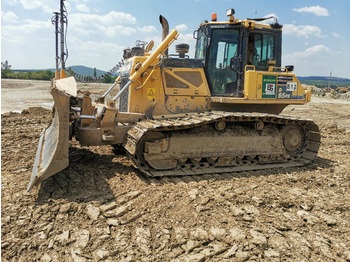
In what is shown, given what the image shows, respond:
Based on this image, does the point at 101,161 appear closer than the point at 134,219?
No

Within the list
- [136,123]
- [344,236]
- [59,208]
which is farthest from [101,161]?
[344,236]

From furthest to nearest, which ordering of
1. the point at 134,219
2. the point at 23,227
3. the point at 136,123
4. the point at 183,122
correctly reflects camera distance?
the point at 136,123, the point at 183,122, the point at 134,219, the point at 23,227

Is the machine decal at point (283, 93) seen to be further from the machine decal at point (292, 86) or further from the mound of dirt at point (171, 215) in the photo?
the mound of dirt at point (171, 215)

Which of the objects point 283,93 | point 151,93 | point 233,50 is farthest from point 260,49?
point 151,93

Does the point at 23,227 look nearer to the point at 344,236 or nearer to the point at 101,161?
the point at 101,161

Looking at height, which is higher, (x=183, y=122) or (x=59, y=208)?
(x=183, y=122)

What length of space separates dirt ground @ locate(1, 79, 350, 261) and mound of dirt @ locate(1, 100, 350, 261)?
11 mm

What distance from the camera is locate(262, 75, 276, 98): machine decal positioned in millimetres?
5945

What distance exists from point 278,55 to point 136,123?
336 centimetres

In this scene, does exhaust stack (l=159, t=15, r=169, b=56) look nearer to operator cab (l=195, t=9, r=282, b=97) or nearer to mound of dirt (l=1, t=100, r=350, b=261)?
operator cab (l=195, t=9, r=282, b=97)

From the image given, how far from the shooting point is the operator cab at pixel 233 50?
5902 mm

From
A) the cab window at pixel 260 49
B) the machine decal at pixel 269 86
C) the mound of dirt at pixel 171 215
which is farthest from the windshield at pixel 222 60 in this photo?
the mound of dirt at pixel 171 215

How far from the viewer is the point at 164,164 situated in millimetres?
5191

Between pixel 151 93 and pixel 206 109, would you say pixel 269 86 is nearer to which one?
pixel 206 109
